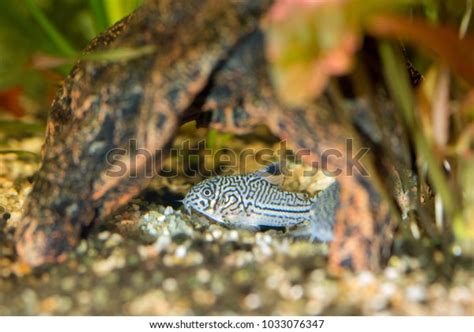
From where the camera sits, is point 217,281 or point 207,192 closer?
point 217,281

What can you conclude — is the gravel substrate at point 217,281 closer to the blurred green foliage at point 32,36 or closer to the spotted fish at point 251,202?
the spotted fish at point 251,202

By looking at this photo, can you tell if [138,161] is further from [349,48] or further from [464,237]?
[464,237]

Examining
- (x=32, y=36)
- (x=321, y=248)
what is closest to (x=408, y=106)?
(x=321, y=248)

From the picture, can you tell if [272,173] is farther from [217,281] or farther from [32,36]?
[32,36]

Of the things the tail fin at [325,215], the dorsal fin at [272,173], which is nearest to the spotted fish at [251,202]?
the dorsal fin at [272,173]

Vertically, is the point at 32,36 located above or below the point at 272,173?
above
